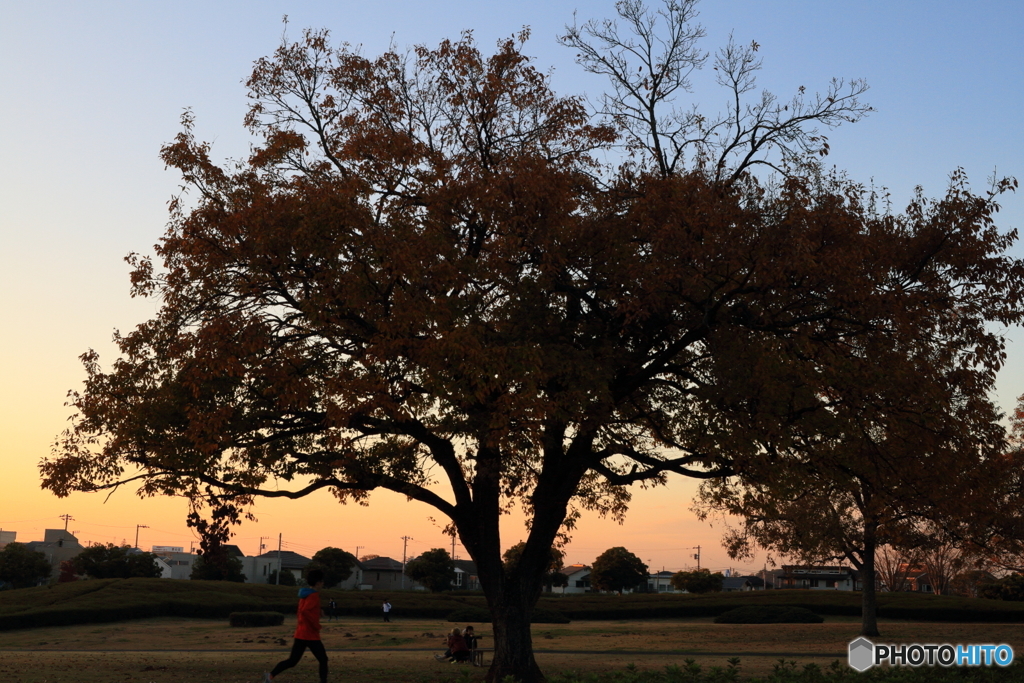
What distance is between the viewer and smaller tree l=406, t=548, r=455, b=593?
8762 centimetres

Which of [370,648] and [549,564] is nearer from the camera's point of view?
[549,564]

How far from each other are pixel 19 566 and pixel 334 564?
29.9 meters

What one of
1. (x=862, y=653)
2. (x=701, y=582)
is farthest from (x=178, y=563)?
(x=862, y=653)

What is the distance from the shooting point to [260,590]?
68.0 meters

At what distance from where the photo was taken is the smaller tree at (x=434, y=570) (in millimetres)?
87625

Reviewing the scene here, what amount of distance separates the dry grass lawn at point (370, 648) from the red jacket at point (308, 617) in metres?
7.09

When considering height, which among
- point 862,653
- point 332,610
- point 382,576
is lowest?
point 382,576

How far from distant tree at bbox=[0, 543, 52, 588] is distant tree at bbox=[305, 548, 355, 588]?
84.7 ft

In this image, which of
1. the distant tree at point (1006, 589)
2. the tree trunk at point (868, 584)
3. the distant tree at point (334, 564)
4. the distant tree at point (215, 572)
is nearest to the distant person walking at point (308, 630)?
the tree trunk at point (868, 584)

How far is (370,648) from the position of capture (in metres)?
33.4

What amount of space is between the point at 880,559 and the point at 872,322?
8638 cm

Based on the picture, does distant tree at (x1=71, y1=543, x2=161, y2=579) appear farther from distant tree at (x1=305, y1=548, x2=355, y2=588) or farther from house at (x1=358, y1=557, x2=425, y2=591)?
house at (x1=358, y1=557, x2=425, y2=591)

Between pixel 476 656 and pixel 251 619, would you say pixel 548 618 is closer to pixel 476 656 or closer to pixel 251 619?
pixel 251 619

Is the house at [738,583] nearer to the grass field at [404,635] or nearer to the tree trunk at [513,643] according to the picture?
the grass field at [404,635]
